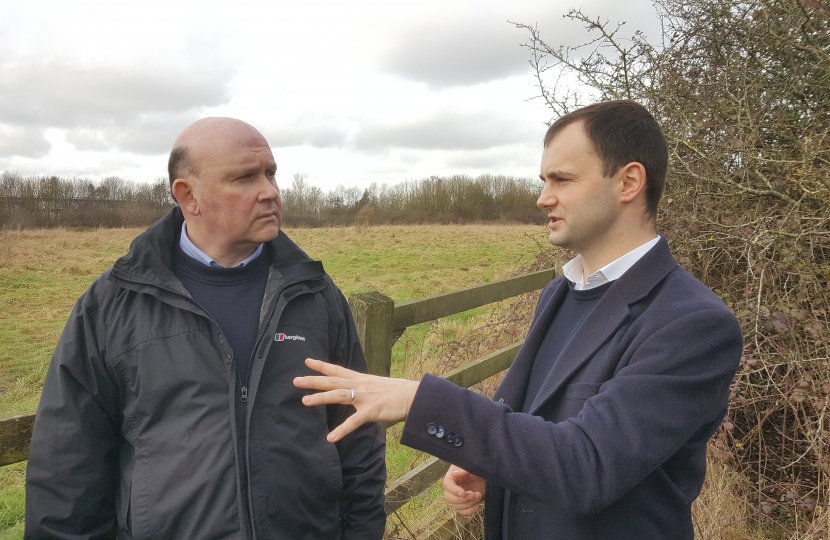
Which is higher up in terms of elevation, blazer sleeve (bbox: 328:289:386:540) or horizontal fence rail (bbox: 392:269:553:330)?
horizontal fence rail (bbox: 392:269:553:330)

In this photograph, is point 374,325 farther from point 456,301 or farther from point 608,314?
point 608,314

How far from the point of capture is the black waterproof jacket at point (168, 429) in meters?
1.61

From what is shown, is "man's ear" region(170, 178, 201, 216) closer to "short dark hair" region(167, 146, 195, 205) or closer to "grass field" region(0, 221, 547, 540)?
"short dark hair" region(167, 146, 195, 205)

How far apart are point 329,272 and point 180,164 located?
44.8 feet

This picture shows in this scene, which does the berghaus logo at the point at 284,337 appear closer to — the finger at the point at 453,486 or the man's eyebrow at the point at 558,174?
the finger at the point at 453,486

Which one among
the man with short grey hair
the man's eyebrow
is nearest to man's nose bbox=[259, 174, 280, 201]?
the man with short grey hair

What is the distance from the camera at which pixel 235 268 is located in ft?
6.53

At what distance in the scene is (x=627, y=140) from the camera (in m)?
1.57

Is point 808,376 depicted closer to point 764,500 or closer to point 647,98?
point 764,500

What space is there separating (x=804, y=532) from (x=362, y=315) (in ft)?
10.1

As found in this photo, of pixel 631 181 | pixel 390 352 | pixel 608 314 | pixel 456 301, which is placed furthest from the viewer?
pixel 456 301

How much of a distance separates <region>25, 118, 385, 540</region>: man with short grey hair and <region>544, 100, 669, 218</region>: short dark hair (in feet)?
3.52

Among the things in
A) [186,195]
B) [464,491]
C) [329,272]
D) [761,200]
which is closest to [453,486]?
[464,491]

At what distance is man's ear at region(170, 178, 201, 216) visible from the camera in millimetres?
2025
